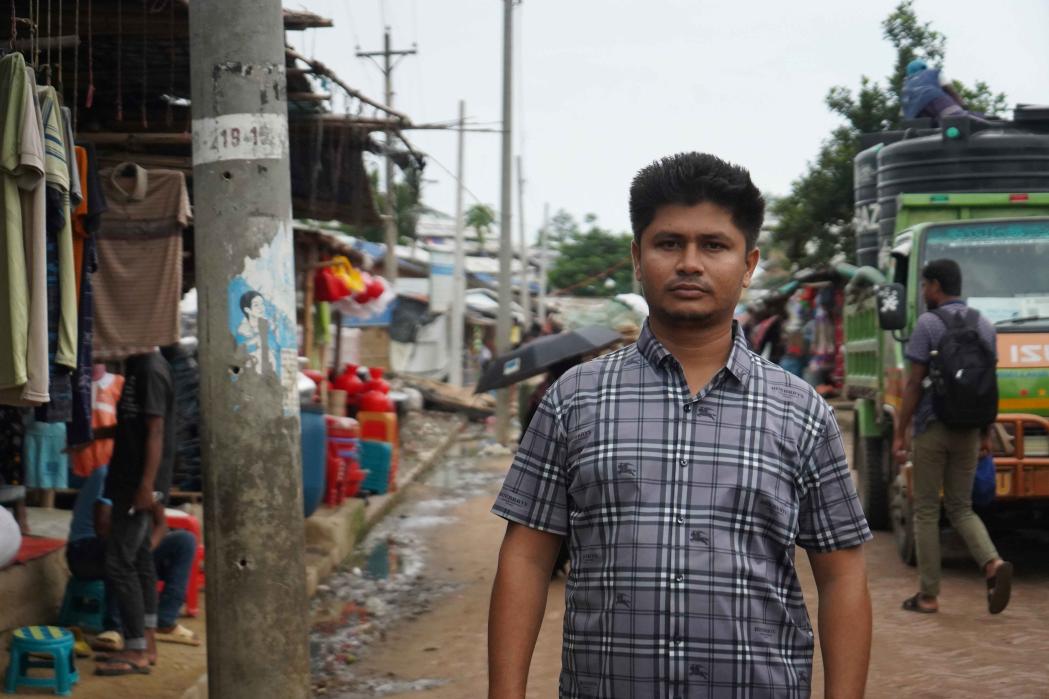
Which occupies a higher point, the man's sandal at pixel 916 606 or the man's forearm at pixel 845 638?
the man's forearm at pixel 845 638

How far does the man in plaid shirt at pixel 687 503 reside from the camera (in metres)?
2.35

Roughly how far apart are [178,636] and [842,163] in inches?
690

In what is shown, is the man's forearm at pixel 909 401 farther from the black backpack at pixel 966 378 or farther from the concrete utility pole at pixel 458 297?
the concrete utility pole at pixel 458 297

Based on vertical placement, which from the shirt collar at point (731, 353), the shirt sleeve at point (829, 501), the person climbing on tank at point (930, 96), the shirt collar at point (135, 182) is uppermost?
the person climbing on tank at point (930, 96)

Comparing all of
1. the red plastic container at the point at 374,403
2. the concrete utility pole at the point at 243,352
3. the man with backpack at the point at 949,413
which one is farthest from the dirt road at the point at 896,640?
the red plastic container at the point at 374,403

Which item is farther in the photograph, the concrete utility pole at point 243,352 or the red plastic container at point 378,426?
the red plastic container at point 378,426

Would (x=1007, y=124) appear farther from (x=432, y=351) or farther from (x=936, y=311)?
(x=432, y=351)

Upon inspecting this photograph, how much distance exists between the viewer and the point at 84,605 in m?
6.98

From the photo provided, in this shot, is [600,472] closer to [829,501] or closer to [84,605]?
[829,501]

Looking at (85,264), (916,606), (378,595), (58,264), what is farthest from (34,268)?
(916,606)

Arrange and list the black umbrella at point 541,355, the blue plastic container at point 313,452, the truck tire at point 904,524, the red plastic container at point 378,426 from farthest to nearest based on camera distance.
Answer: the red plastic container at point 378,426, the blue plastic container at point 313,452, the truck tire at point 904,524, the black umbrella at point 541,355

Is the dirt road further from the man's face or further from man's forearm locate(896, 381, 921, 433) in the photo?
the man's face

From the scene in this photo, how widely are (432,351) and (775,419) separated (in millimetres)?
38203

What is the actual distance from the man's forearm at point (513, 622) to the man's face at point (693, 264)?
0.56 m
